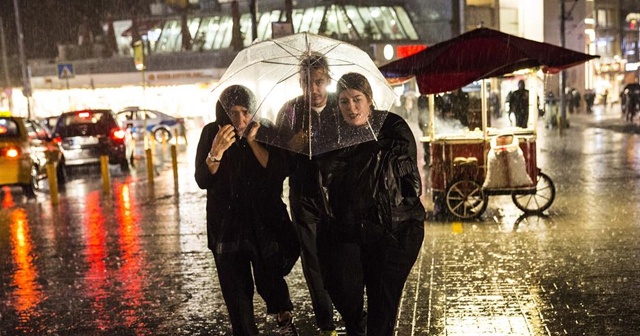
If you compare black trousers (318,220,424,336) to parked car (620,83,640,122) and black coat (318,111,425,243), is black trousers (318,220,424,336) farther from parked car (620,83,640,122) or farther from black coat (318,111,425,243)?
parked car (620,83,640,122)

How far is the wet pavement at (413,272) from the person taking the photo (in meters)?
6.65

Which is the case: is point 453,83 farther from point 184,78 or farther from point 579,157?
point 184,78

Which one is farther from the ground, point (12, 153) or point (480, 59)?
point (480, 59)

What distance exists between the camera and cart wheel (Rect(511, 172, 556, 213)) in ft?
38.3

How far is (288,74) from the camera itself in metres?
5.32

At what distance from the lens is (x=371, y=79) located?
5215 mm

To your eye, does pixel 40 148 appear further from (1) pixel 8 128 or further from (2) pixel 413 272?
(2) pixel 413 272

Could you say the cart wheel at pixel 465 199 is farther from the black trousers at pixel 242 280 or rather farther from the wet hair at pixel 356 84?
the wet hair at pixel 356 84

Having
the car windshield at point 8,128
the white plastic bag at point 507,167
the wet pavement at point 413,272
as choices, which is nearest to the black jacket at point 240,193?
the wet pavement at point 413,272

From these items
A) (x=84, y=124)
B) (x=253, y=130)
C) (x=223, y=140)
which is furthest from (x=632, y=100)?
(x=223, y=140)

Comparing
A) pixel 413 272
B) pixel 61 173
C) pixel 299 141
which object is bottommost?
pixel 413 272

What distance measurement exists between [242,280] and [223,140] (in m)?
0.93

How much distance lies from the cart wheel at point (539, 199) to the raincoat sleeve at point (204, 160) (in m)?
6.87

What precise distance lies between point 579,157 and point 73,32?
49.0m
